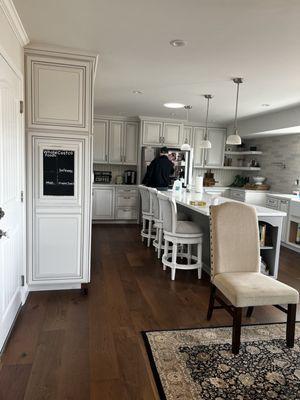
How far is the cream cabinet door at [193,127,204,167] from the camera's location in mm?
7207

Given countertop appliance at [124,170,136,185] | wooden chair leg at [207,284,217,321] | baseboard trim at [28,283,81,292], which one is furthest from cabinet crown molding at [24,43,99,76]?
countertop appliance at [124,170,136,185]

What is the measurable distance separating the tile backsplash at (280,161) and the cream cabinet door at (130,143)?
2.96 metres

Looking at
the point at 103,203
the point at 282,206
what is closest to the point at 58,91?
the point at 103,203

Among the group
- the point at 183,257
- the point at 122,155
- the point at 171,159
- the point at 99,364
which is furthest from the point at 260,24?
the point at 122,155

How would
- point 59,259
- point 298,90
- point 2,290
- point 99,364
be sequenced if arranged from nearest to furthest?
1. point 99,364
2. point 2,290
3. point 59,259
4. point 298,90

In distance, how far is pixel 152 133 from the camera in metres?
6.65

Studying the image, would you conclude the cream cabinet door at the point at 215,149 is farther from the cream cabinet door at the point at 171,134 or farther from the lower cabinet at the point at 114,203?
the lower cabinet at the point at 114,203

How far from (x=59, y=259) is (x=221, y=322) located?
1700mm

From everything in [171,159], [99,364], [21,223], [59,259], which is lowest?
[99,364]

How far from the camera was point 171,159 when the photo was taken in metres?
6.53

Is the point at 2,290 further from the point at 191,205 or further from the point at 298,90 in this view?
the point at 298,90

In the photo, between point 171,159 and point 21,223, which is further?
point 171,159

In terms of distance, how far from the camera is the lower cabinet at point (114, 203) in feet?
21.7

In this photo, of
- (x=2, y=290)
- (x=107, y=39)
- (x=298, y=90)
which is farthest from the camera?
(x=298, y=90)
